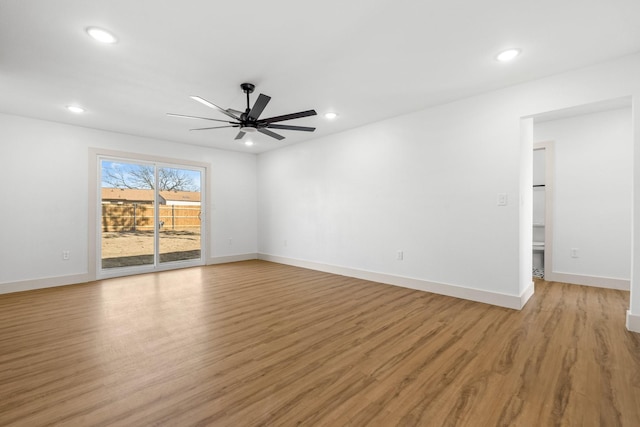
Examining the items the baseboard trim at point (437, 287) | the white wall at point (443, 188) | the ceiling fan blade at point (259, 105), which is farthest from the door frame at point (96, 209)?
the ceiling fan blade at point (259, 105)

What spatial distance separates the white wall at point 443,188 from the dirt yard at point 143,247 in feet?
8.43

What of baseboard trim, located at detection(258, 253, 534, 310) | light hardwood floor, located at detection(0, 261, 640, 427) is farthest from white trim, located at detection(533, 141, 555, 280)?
baseboard trim, located at detection(258, 253, 534, 310)

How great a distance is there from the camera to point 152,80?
3.06 metres

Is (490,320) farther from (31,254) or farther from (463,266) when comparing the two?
(31,254)

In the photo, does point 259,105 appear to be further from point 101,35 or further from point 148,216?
point 148,216

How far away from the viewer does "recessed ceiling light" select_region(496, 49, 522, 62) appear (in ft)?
8.34

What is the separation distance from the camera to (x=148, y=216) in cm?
543

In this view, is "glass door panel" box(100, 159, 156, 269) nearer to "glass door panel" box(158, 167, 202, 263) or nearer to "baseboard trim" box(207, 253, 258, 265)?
"glass door panel" box(158, 167, 202, 263)

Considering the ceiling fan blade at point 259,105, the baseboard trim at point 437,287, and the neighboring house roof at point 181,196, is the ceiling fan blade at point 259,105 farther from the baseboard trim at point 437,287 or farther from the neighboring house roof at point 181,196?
the neighboring house roof at point 181,196

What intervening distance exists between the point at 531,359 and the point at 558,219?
325cm

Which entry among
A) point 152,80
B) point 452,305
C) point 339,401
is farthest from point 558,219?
point 152,80

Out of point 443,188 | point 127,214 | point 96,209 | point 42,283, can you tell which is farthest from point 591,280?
point 42,283

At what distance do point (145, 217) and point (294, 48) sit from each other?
178 inches

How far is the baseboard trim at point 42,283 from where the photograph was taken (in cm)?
407
